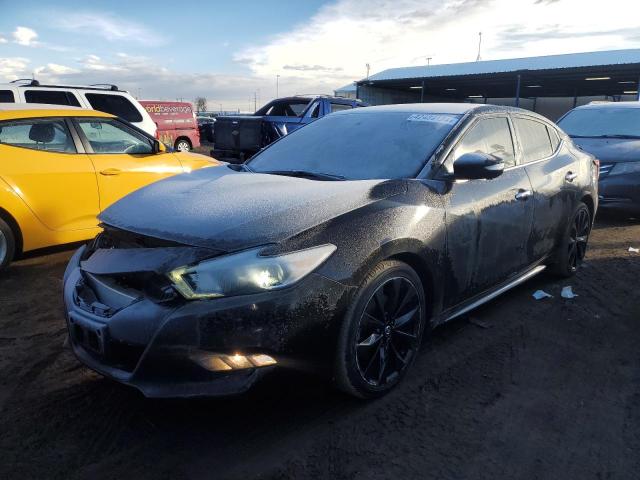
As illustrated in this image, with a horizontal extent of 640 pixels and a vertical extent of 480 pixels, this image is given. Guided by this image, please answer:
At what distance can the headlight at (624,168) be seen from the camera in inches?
276

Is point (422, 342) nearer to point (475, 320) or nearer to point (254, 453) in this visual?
point (475, 320)

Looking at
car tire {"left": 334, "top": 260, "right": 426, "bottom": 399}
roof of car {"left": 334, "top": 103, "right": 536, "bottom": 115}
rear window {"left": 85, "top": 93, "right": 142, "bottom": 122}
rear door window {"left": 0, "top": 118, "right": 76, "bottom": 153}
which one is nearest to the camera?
car tire {"left": 334, "top": 260, "right": 426, "bottom": 399}

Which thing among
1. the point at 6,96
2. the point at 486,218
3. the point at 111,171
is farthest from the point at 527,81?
the point at 486,218

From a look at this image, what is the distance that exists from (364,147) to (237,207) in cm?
122

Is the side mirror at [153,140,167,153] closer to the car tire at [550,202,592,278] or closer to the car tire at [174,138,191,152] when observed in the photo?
the car tire at [550,202,592,278]

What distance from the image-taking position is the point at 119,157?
18.1 feet

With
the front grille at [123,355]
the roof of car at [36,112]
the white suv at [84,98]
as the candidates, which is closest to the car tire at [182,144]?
the white suv at [84,98]

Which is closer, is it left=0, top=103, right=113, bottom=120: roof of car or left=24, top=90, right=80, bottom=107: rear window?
left=0, top=103, right=113, bottom=120: roof of car

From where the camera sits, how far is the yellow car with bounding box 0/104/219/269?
15.3 feet

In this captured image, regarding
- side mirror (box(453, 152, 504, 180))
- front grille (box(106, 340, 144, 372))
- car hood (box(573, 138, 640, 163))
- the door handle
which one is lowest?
front grille (box(106, 340, 144, 372))

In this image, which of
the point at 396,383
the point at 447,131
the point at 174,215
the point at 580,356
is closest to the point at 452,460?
the point at 396,383

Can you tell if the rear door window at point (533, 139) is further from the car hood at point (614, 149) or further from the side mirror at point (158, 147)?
the side mirror at point (158, 147)

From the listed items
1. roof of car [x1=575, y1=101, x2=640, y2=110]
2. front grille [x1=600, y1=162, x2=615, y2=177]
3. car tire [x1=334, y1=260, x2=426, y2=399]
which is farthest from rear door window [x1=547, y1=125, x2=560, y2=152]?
roof of car [x1=575, y1=101, x2=640, y2=110]

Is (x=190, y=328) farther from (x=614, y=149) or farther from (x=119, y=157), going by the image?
(x=614, y=149)
